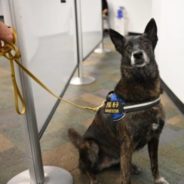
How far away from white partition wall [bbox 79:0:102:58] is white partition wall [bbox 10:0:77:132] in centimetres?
83

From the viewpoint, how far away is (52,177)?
1.85 m

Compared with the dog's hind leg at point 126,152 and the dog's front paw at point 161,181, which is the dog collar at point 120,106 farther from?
the dog's front paw at point 161,181

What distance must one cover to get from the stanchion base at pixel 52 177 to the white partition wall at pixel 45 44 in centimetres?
37

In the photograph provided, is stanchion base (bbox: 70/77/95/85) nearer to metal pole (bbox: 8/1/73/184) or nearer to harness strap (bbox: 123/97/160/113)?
metal pole (bbox: 8/1/73/184)

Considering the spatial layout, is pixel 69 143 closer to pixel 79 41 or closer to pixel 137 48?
pixel 137 48

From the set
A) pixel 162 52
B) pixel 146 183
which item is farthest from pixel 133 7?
pixel 146 183

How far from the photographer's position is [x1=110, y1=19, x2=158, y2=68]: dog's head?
1396 millimetres

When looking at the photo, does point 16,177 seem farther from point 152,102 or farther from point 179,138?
point 179,138

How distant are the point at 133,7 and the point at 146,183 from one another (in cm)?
499

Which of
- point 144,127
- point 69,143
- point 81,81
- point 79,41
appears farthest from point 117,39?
point 81,81

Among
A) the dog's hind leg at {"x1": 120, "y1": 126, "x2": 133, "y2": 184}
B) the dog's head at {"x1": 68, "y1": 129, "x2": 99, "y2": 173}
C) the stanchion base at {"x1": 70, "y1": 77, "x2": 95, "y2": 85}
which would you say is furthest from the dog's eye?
the stanchion base at {"x1": 70, "y1": 77, "x2": 95, "y2": 85}

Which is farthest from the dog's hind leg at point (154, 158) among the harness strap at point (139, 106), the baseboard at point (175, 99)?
the baseboard at point (175, 99)

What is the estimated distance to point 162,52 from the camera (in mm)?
3383

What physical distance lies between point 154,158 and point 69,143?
0.85m
